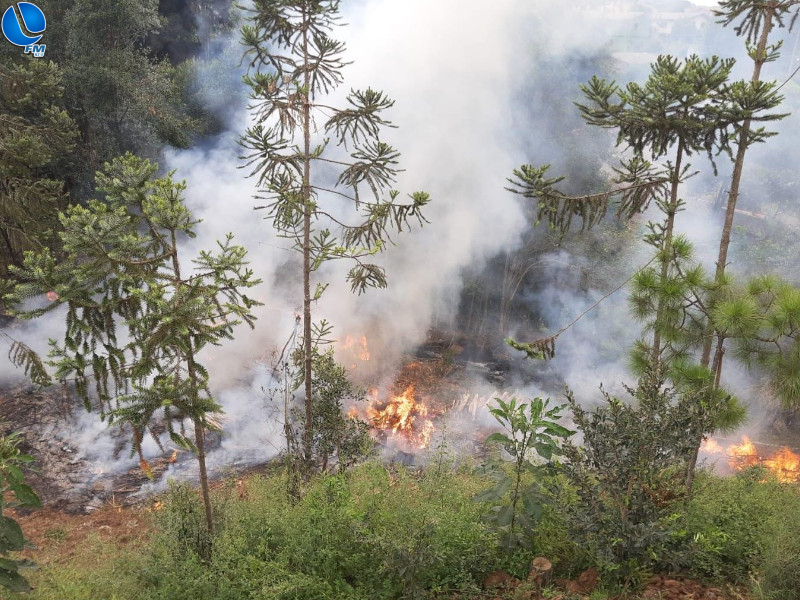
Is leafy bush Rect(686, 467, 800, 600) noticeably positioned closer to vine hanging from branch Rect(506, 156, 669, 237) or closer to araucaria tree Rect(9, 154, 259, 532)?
vine hanging from branch Rect(506, 156, 669, 237)

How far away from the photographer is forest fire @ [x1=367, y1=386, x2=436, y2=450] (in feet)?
42.0

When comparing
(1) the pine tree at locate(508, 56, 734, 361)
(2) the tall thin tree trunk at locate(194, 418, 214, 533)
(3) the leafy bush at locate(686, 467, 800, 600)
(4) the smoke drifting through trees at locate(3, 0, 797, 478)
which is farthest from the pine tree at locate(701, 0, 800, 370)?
(4) the smoke drifting through trees at locate(3, 0, 797, 478)

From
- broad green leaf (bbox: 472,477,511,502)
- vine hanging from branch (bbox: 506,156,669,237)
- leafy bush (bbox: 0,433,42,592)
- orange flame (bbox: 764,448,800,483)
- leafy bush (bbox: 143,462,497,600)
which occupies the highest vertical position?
vine hanging from branch (bbox: 506,156,669,237)

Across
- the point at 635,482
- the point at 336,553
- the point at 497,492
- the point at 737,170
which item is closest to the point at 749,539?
the point at 635,482

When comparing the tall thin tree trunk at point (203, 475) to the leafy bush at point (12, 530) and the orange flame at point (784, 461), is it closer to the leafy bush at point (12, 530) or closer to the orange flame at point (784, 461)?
the leafy bush at point (12, 530)

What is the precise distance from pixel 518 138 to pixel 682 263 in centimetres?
1630

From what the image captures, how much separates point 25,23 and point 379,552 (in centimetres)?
1631

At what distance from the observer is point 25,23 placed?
44.2ft

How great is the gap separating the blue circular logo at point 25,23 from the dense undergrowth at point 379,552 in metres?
13.9

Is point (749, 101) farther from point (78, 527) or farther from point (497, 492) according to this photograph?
point (78, 527)

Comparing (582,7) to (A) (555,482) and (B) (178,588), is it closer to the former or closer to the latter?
(A) (555,482)

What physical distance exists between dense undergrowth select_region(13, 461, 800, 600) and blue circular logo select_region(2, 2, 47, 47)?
13883 mm

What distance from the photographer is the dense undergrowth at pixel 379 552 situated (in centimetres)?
437

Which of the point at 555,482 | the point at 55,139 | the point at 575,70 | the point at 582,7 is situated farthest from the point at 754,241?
the point at 55,139
